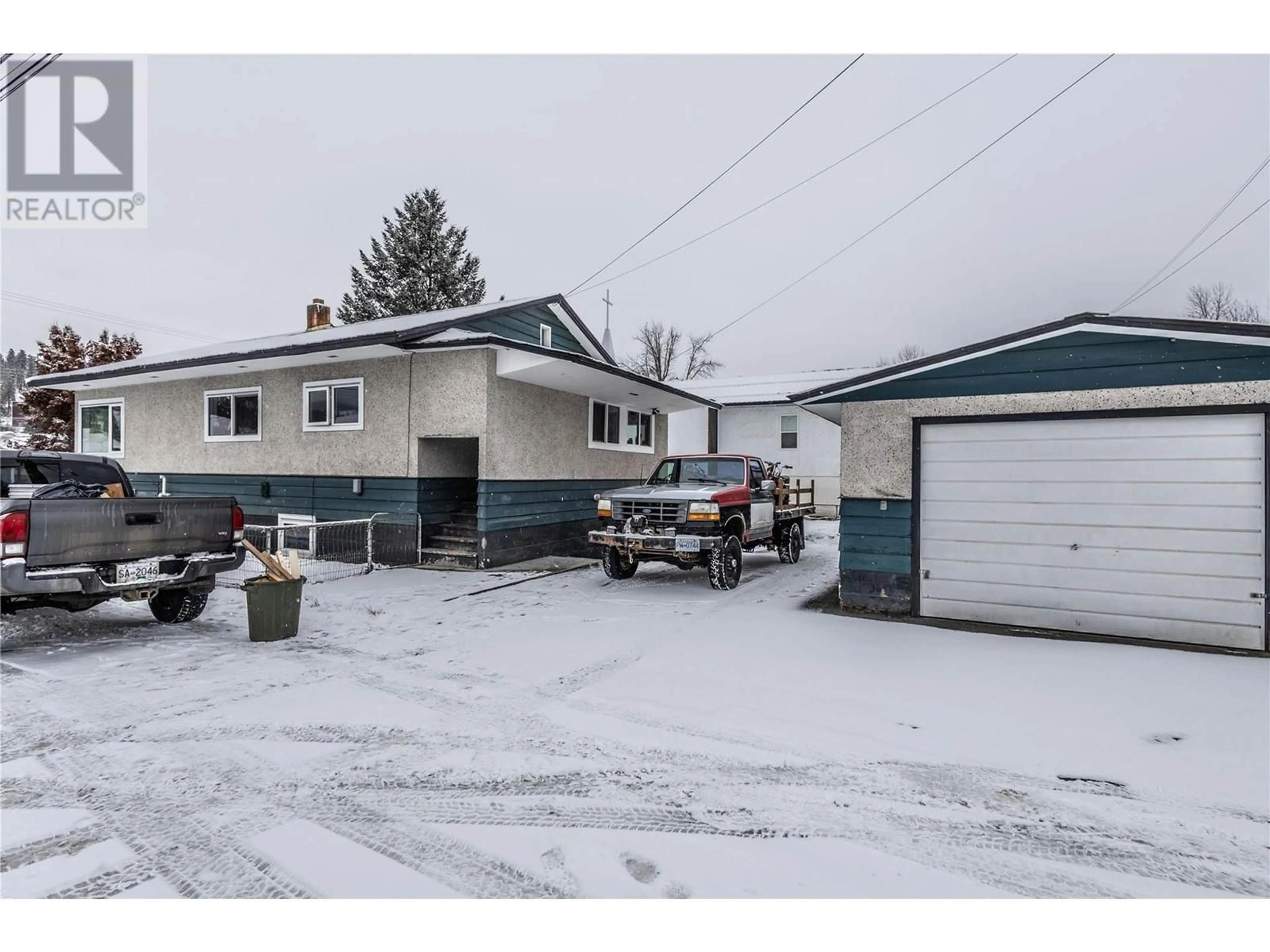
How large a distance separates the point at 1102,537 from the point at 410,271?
126 ft

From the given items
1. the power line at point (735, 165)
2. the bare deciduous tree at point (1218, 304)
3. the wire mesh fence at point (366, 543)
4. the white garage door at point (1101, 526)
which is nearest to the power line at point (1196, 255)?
the bare deciduous tree at point (1218, 304)

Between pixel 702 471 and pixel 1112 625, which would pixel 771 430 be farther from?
pixel 1112 625

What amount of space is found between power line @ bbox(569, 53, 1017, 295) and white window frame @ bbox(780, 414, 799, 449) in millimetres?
8455

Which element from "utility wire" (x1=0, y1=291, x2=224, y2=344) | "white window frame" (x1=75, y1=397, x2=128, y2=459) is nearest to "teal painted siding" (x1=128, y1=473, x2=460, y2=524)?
"white window frame" (x1=75, y1=397, x2=128, y2=459)

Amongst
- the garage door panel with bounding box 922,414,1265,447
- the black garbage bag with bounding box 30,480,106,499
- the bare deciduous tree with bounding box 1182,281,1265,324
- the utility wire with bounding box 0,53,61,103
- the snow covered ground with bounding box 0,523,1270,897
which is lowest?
the snow covered ground with bounding box 0,523,1270,897

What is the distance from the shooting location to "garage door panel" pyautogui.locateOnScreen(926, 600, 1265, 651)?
5.84 meters

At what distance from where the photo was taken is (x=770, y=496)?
11.0 meters

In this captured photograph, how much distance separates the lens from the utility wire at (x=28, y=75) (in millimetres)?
7152

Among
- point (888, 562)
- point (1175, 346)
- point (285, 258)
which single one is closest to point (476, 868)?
point (888, 562)

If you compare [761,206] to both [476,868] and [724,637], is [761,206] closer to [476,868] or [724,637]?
[724,637]

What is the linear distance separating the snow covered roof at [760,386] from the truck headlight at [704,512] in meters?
16.0

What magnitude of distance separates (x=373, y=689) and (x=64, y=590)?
9.44 feet

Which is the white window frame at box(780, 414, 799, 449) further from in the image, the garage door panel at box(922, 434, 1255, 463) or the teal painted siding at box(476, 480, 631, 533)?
the garage door panel at box(922, 434, 1255, 463)

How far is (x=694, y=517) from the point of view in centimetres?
893
